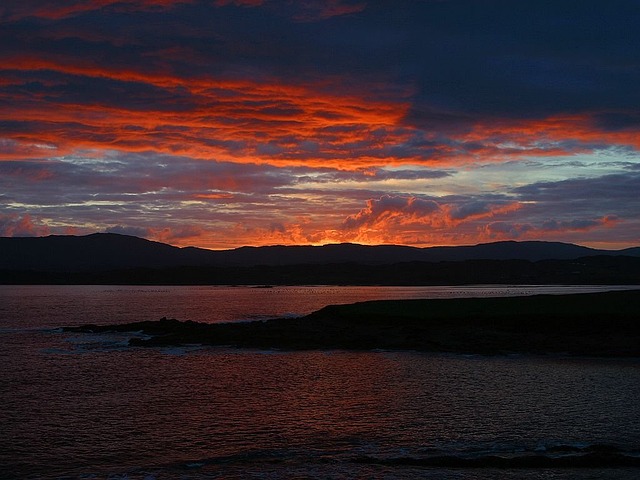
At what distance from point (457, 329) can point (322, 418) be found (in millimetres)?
33714

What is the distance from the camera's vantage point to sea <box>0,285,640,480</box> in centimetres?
2097

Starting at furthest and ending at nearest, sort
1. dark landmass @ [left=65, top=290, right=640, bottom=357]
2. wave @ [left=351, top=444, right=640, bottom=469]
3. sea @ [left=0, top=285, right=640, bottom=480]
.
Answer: dark landmass @ [left=65, top=290, right=640, bottom=357]
sea @ [left=0, top=285, right=640, bottom=480]
wave @ [left=351, top=444, right=640, bottom=469]

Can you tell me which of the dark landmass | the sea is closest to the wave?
the sea

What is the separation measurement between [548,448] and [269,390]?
1695 cm

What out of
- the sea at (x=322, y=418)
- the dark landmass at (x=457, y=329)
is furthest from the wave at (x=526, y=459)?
the dark landmass at (x=457, y=329)

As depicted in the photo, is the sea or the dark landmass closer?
the sea

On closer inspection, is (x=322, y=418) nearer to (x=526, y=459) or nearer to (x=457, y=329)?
(x=526, y=459)

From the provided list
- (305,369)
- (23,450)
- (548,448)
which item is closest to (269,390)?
(305,369)

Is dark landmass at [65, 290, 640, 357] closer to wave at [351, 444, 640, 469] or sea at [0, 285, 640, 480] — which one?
sea at [0, 285, 640, 480]

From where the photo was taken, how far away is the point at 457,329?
194 ft

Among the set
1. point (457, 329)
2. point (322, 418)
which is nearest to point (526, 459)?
point (322, 418)

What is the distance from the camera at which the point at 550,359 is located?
1841 inches

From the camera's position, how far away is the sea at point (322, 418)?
21.0m

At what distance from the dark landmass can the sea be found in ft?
16.7
